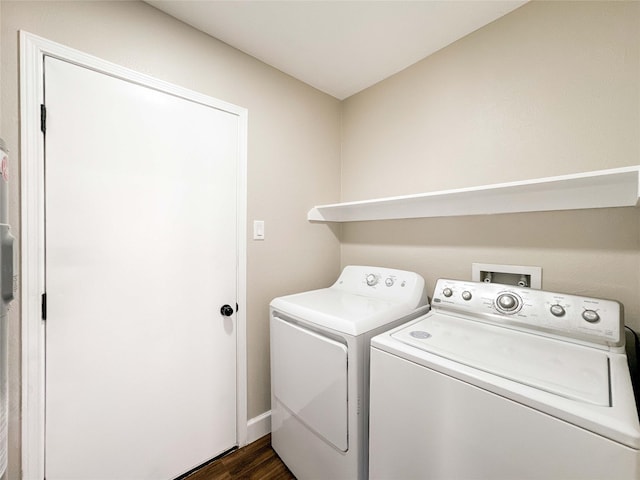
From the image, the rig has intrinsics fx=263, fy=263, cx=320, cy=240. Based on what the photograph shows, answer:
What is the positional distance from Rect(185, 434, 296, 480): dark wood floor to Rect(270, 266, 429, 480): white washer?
0.06 m

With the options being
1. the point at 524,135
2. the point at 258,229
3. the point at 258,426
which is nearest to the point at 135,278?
the point at 258,229

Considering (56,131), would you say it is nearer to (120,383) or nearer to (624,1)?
(120,383)

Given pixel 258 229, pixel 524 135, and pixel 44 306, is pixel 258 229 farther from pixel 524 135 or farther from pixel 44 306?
pixel 524 135

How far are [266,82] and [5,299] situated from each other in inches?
65.5

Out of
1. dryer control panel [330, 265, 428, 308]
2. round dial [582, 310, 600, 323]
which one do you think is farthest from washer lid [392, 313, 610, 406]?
dryer control panel [330, 265, 428, 308]

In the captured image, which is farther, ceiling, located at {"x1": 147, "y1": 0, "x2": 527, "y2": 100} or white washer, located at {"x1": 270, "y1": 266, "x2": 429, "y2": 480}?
ceiling, located at {"x1": 147, "y1": 0, "x2": 527, "y2": 100}

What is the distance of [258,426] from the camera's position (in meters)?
1.70

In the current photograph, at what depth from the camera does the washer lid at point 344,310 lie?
117cm

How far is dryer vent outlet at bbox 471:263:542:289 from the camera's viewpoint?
1.29 meters

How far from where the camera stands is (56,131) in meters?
1.07

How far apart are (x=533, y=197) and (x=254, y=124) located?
1.60m

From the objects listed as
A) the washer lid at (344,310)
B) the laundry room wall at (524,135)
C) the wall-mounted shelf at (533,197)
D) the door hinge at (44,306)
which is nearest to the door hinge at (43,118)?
the door hinge at (44,306)

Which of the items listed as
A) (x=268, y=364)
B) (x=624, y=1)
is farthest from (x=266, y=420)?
(x=624, y=1)

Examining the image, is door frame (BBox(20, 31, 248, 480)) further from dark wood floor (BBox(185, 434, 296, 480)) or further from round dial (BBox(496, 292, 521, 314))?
round dial (BBox(496, 292, 521, 314))
